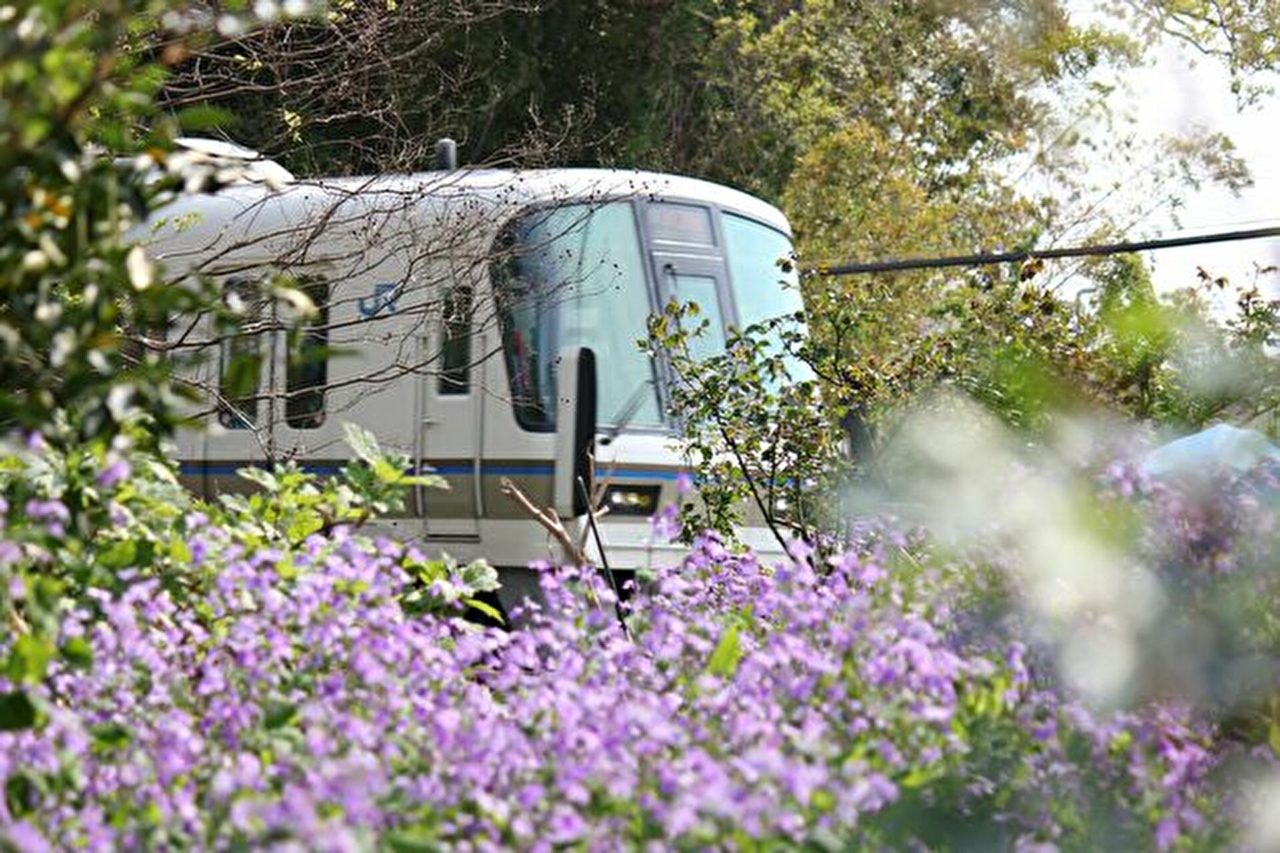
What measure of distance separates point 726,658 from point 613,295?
30.1ft

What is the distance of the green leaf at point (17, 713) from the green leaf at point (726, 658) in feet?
4.84

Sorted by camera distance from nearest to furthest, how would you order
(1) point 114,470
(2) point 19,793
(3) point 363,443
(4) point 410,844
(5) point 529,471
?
(4) point 410,844
(2) point 19,793
(1) point 114,470
(3) point 363,443
(5) point 529,471

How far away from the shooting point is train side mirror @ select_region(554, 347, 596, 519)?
13.0m

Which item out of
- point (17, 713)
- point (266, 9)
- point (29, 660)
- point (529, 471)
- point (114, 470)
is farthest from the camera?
point (529, 471)

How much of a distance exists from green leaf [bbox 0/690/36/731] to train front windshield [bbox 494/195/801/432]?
29.8 feet

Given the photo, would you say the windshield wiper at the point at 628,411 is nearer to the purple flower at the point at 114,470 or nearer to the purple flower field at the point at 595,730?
the purple flower field at the point at 595,730

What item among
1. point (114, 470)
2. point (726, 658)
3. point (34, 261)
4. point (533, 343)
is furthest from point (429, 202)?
point (34, 261)

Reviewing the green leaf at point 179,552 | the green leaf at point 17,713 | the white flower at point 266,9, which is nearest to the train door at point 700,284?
the white flower at point 266,9

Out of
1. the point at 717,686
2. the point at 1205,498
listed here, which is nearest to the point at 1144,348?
the point at 1205,498

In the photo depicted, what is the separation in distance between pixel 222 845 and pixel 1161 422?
2.91 m

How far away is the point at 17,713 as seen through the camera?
411cm

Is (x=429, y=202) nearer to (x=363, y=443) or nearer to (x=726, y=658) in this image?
(x=363, y=443)

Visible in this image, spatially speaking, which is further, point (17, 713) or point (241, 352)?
point (241, 352)

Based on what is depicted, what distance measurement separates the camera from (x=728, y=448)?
34.4ft
